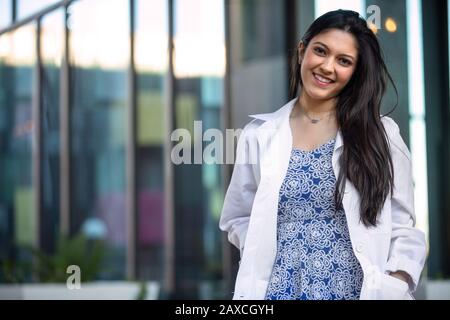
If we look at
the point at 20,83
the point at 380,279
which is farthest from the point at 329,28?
the point at 20,83

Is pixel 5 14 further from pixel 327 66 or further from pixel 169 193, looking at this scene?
pixel 327 66

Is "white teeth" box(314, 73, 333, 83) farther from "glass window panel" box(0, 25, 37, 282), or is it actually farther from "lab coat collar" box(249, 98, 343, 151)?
"glass window panel" box(0, 25, 37, 282)

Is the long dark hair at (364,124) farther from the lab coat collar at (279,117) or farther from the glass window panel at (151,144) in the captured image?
the glass window panel at (151,144)

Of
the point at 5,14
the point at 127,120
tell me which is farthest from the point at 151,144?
the point at 5,14

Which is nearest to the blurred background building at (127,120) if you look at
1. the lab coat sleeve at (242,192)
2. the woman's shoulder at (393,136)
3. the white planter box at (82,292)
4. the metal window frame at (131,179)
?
the metal window frame at (131,179)

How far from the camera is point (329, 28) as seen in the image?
86.5 inches

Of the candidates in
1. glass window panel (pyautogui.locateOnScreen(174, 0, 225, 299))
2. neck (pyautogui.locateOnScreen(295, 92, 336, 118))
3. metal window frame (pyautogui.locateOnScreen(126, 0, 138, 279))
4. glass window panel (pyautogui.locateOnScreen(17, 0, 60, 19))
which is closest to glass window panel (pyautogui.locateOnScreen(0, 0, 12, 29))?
glass window panel (pyautogui.locateOnScreen(17, 0, 60, 19))

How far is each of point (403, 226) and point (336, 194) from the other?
0.67 ft

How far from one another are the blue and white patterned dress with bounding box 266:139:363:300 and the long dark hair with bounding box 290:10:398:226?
43mm

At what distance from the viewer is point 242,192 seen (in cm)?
235

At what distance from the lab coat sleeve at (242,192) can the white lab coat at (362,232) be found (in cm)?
6

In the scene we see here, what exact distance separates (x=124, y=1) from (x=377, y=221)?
18.1ft

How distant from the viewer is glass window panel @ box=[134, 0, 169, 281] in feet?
22.1

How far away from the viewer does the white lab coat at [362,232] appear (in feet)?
6.93
